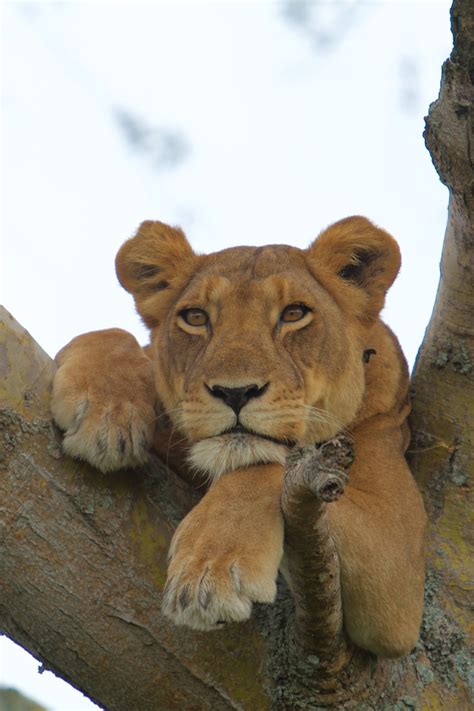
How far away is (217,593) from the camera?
12.6ft

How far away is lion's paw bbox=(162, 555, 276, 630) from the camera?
12.6 feet

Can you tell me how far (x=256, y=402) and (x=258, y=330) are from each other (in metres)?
0.52

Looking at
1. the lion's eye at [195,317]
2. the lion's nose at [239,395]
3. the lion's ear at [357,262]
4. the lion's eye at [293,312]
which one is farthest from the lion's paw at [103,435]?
the lion's ear at [357,262]

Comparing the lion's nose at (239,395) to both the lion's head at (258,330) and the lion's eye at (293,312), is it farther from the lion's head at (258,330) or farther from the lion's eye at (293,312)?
the lion's eye at (293,312)

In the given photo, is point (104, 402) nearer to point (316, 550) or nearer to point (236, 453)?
point (236, 453)

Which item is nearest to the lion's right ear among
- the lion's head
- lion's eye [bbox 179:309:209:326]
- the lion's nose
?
the lion's head

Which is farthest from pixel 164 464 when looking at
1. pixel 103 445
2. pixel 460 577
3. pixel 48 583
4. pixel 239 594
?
pixel 460 577

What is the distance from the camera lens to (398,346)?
5.80 metres

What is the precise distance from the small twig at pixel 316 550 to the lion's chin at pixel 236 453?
607 mm

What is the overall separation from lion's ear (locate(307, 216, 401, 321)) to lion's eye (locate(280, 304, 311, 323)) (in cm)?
35

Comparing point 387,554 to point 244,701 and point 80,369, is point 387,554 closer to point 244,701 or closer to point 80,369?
point 244,701

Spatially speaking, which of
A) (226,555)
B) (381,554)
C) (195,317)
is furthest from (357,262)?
(226,555)

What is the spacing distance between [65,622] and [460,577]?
1.97 m

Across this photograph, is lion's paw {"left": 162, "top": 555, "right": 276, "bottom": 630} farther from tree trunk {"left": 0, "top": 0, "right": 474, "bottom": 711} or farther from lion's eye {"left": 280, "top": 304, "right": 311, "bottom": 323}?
lion's eye {"left": 280, "top": 304, "right": 311, "bottom": 323}
